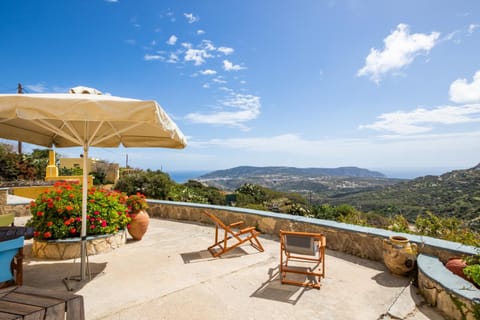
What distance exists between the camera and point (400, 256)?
3539 mm

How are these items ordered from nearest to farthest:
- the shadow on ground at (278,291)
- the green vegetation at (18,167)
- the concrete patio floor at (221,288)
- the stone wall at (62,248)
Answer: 1. the concrete patio floor at (221,288)
2. the shadow on ground at (278,291)
3. the stone wall at (62,248)
4. the green vegetation at (18,167)

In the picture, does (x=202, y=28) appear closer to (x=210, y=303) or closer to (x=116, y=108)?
(x=116, y=108)

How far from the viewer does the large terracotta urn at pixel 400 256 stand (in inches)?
138

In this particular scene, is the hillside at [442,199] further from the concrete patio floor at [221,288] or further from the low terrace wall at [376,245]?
the concrete patio floor at [221,288]

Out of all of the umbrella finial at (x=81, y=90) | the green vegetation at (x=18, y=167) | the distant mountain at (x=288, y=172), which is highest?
the umbrella finial at (x=81, y=90)

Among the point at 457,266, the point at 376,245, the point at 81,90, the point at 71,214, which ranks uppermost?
the point at 81,90

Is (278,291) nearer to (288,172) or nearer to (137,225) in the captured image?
(137,225)

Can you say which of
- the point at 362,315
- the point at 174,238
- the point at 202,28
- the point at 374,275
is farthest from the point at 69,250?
the point at 202,28

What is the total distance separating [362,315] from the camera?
2.63m

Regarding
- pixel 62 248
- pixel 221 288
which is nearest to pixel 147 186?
pixel 62 248

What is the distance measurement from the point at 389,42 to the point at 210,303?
330 inches

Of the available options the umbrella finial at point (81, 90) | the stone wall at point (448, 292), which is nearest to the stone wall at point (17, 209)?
the umbrella finial at point (81, 90)

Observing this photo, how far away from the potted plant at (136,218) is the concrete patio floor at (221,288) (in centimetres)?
52

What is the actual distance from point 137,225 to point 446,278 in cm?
499
